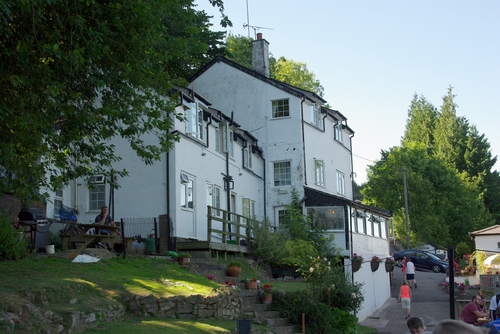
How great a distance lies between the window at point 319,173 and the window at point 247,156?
4160mm

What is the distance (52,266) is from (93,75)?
17.2 feet

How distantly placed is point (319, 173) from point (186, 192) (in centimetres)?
1185

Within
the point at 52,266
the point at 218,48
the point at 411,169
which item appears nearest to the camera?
the point at 52,266

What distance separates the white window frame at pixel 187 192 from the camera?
80.3 feet

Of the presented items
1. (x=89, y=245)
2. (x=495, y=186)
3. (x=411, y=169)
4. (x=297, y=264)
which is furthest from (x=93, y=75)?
(x=495, y=186)

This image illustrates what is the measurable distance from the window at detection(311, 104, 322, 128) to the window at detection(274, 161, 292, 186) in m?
2.92

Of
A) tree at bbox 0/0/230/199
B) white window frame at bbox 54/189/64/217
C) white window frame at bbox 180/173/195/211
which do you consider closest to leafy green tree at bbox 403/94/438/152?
white window frame at bbox 180/173/195/211

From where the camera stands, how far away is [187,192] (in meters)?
25.0

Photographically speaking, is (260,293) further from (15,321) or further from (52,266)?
(15,321)

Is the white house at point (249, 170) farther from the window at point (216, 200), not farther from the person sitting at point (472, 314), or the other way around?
the person sitting at point (472, 314)

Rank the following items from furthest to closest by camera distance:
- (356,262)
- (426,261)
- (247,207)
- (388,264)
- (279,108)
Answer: (426,261), (388,264), (279,108), (247,207), (356,262)

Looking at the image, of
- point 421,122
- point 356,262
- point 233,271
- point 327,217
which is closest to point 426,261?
point 327,217

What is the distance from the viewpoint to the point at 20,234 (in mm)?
17812

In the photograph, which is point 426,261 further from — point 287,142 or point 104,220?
point 104,220
